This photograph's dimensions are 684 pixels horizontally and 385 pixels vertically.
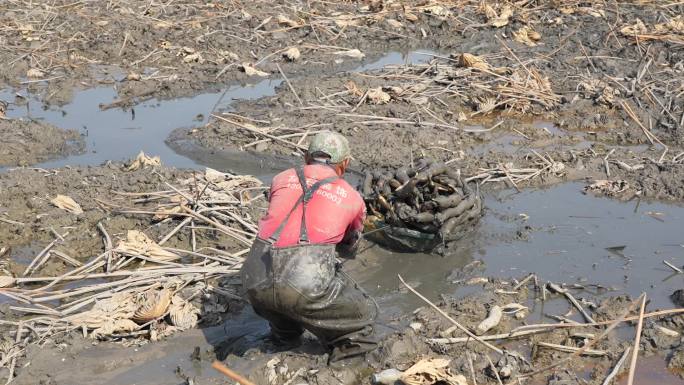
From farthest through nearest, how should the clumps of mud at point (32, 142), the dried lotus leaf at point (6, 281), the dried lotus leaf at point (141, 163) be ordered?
the clumps of mud at point (32, 142) < the dried lotus leaf at point (141, 163) < the dried lotus leaf at point (6, 281)

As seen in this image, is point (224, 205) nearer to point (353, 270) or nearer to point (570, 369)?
point (353, 270)

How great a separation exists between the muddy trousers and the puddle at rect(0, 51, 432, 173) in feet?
13.4

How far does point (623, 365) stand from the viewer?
5336 mm

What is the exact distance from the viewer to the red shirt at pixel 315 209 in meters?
4.87

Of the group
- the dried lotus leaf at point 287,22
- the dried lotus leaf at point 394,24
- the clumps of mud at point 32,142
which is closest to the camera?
the clumps of mud at point 32,142

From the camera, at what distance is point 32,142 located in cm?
948

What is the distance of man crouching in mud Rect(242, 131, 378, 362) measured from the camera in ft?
15.7

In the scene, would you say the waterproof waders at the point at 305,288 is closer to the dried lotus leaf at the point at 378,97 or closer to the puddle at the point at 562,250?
the puddle at the point at 562,250

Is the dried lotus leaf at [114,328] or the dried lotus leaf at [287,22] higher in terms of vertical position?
the dried lotus leaf at [114,328]

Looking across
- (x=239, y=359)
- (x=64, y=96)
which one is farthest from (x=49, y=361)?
(x=64, y=96)

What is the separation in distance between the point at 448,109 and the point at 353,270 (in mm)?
4373

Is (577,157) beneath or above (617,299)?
beneath

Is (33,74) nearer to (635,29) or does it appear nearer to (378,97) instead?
(378,97)

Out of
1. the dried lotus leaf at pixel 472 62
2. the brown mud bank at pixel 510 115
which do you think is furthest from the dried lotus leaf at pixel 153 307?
the dried lotus leaf at pixel 472 62
